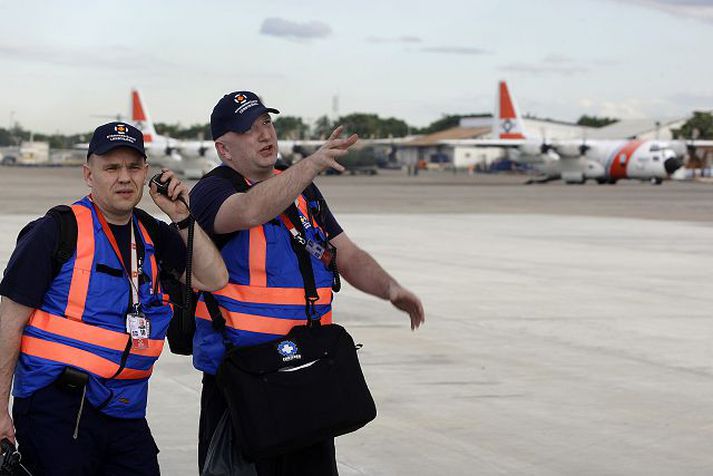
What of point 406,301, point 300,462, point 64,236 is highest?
point 64,236

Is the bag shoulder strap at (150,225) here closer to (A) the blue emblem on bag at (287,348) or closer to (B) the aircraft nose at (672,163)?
(A) the blue emblem on bag at (287,348)

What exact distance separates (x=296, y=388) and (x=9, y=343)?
37.3 inches

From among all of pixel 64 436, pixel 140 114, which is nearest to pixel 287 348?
pixel 64 436

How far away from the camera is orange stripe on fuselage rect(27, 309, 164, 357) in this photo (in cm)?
388

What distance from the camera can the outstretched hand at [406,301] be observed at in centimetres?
455

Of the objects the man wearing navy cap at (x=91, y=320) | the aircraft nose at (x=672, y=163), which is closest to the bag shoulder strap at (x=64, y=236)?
the man wearing navy cap at (x=91, y=320)

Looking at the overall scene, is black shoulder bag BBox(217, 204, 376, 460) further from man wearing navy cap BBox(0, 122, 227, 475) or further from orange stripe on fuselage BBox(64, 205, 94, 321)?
orange stripe on fuselage BBox(64, 205, 94, 321)

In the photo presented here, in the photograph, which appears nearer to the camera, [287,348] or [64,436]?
[64,436]

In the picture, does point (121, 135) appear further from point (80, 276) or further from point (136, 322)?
point (136, 322)

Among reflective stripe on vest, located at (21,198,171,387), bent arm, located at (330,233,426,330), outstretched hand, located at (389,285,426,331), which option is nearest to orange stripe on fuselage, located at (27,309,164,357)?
reflective stripe on vest, located at (21,198,171,387)

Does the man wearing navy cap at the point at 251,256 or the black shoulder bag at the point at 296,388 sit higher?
the man wearing navy cap at the point at 251,256

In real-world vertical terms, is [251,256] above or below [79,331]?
above

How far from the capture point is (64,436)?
12.6 ft

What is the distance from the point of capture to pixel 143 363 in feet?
13.1
